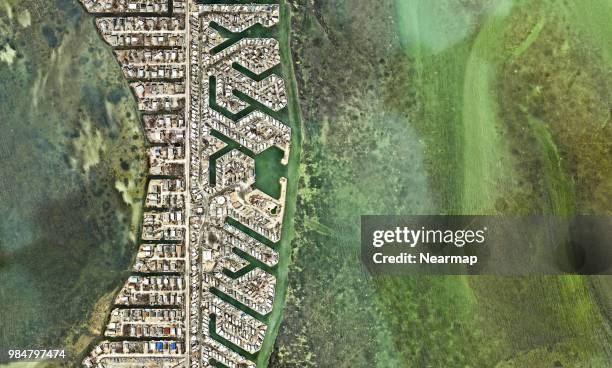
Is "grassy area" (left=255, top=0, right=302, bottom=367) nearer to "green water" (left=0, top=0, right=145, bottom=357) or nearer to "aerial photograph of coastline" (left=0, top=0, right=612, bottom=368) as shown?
"aerial photograph of coastline" (left=0, top=0, right=612, bottom=368)

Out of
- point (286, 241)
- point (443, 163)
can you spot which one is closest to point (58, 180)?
point (286, 241)

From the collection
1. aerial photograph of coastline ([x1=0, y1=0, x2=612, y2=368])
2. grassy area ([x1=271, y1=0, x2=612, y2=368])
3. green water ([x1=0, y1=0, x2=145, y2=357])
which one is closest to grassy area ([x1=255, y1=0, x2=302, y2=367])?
aerial photograph of coastline ([x1=0, y1=0, x2=612, y2=368])

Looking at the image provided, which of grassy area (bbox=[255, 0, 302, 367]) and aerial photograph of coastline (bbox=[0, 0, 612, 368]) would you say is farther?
grassy area (bbox=[255, 0, 302, 367])

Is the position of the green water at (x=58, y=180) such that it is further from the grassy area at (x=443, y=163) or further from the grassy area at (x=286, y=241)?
the grassy area at (x=443, y=163)

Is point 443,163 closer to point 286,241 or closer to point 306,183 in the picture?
point 306,183

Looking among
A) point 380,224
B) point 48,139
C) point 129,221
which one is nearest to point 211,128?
point 129,221

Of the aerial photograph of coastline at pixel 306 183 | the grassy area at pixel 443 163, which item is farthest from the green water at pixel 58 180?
the grassy area at pixel 443 163
